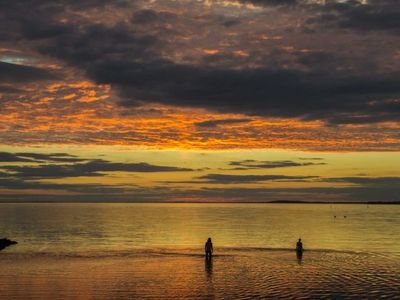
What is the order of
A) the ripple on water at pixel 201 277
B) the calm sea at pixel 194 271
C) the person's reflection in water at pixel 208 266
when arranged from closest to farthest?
1. the ripple on water at pixel 201 277
2. the calm sea at pixel 194 271
3. the person's reflection in water at pixel 208 266

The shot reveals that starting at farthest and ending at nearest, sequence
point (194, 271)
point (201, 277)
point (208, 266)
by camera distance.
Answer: point (208, 266)
point (194, 271)
point (201, 277)

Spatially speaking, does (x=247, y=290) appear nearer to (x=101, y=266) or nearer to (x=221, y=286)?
(x=221, y=286)

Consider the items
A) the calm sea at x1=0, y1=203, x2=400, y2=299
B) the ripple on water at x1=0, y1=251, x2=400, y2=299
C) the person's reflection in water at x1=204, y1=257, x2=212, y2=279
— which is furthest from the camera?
the person's reflection in water at x1=204, y1=257, x2=212, y2=279

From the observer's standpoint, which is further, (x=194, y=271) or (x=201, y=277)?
(x=194, y=271)

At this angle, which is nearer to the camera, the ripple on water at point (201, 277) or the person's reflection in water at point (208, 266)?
the ripple on water at point (201, 277)

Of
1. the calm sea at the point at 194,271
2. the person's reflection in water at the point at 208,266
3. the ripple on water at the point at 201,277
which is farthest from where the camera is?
the person's reflection in water at the point at 208,266

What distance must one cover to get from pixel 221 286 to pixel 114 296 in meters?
9.32

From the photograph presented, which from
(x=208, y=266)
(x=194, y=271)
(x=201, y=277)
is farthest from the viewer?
(x=208, y=266)

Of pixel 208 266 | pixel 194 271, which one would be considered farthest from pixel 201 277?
pixel 208 266

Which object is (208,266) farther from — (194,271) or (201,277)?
(201,277)

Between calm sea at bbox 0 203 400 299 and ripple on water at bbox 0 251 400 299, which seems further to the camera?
calm sea at bbox 0 203 400 299

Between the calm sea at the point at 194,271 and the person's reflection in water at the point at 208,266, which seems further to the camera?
the person's reflection in water at the point at 208,266

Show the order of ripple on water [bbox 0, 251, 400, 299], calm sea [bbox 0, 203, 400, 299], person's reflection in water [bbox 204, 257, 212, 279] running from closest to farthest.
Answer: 1. ripple on water [bbox 0, 251, 400, 299]
2. calm sea [bbox 0, 203, 400, 299]
3. person's reflection in water [bbox 204, 257, 212, 279]

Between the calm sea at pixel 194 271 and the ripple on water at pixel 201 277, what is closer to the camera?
the ripple on water at pixel 201 277
